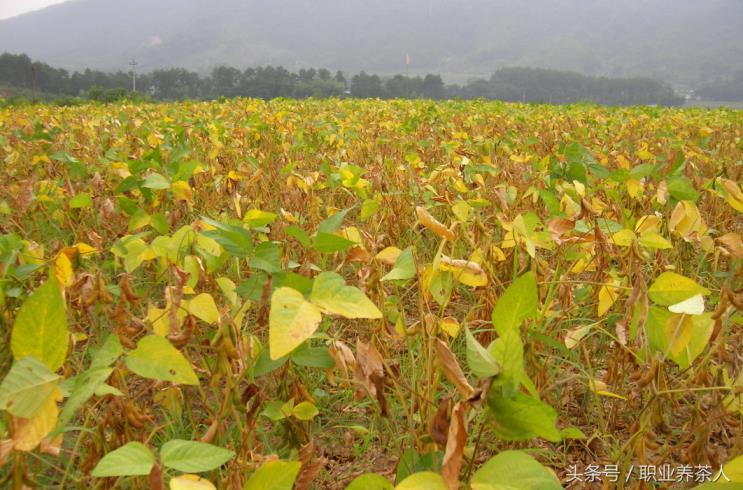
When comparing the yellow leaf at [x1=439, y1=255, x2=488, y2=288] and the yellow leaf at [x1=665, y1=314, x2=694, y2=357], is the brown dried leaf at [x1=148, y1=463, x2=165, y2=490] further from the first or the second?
the yellow leaf at [x1=665, y1=314, x2=694, y2=357]

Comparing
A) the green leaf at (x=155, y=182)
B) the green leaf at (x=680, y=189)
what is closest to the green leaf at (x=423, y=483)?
the green leaf at (x=155, y=182)

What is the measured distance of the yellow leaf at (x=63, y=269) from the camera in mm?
1015

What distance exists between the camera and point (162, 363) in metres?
0.68

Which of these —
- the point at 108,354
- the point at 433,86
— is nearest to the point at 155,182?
the point at 108,354

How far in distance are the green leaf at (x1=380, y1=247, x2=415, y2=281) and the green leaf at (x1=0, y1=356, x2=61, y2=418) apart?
49cm

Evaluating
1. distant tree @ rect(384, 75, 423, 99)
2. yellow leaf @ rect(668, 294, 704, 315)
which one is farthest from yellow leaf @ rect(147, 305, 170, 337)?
distant tree @ rect(384, 75, 423, 99)

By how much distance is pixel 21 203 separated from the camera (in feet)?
5.81

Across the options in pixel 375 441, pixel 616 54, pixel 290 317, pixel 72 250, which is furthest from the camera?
pixel 616 54

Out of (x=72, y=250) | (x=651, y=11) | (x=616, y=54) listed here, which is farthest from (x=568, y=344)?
(x=651, y=11)

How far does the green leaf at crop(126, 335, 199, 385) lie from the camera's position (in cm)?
67

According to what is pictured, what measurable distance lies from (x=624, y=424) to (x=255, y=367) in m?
0.83

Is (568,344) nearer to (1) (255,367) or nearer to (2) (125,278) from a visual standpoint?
(1) (255,367)

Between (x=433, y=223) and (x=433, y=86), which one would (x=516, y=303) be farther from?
(x=433, y=86)

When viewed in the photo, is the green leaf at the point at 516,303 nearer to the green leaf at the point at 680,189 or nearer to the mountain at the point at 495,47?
the green leaf at the point at 680,189
